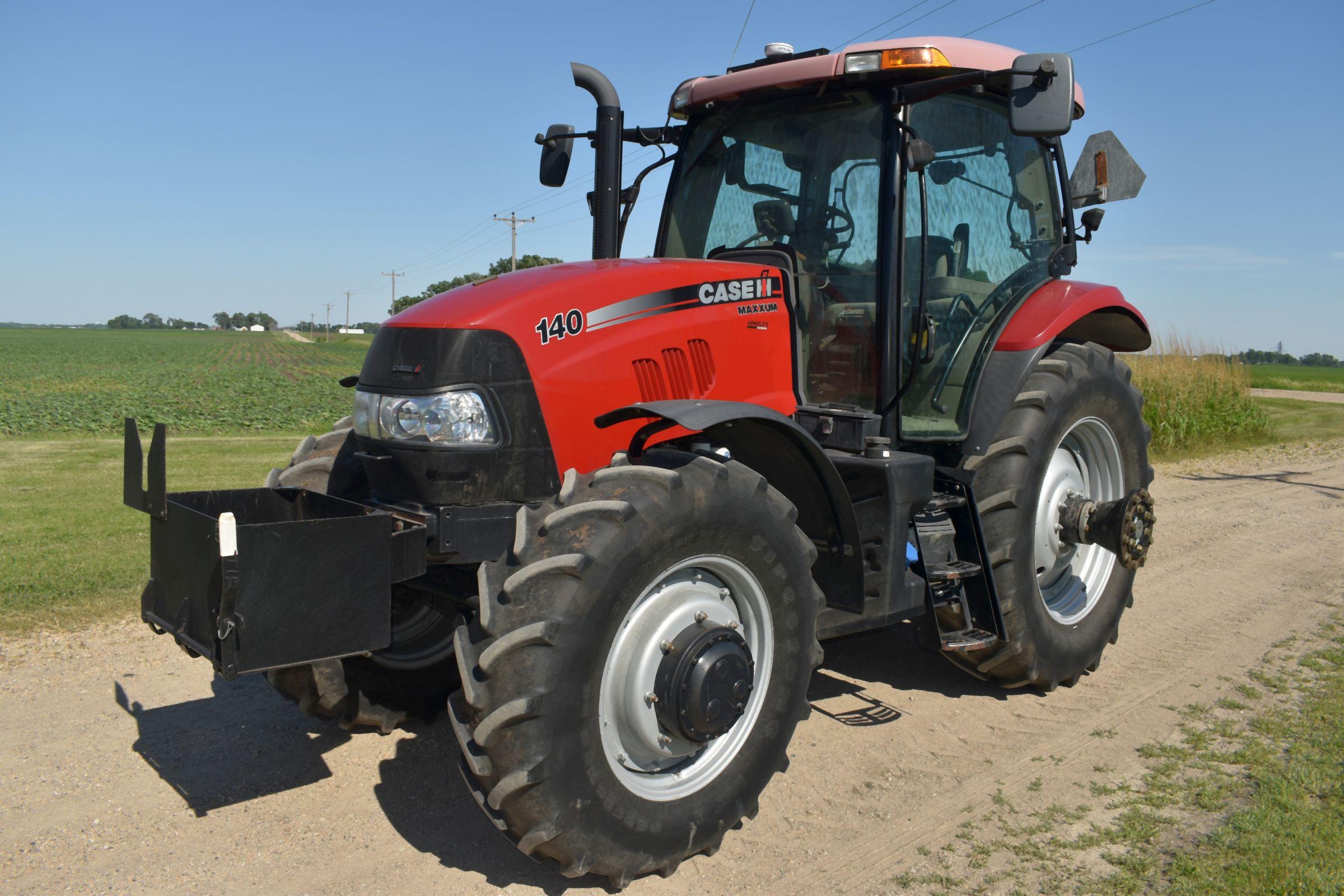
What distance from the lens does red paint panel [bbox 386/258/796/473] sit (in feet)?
10.5

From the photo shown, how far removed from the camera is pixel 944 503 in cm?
420

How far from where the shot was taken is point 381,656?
13.3 ft

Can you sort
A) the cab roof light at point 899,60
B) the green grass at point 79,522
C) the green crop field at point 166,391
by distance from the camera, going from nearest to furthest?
the cab roof light at point 899,60
the green grass at point 79,522
the green crop field at point 166,391

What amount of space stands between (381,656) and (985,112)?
11.5ft

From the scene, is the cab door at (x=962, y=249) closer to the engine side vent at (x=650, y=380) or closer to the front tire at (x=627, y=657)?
the engine side vent at (x=650, y=380)

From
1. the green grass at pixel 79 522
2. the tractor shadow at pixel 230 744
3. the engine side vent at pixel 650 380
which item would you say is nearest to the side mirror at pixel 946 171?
the engine side vent at pixel 650 380

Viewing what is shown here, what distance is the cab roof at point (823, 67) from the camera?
12.8 feet

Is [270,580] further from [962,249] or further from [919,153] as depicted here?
[962,249]

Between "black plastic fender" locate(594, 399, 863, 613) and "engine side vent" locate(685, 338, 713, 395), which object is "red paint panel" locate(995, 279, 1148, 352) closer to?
"black plastic fender" locate(594, 399, 863, 613)

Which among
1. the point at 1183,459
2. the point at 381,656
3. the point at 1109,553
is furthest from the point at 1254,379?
the point at 381,656

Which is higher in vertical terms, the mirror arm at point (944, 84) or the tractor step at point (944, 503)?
the mirror arm at point (944, 84)

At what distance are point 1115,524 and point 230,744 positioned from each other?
3.93 m

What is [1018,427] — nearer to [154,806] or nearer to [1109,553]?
[1109,553]

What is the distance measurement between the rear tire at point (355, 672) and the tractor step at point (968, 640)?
6.59ft
